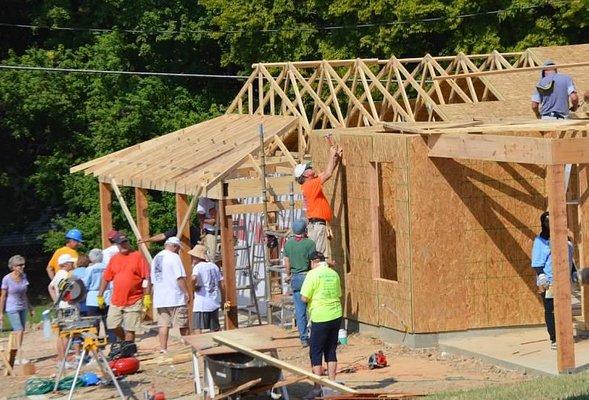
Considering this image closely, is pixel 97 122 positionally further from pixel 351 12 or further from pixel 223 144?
pixel 223 144

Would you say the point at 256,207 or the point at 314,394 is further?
the point at 256,207

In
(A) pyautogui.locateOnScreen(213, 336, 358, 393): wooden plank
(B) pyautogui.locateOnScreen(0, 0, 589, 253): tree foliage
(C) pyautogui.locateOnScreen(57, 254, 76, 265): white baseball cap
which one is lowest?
(A) pyautogui.locateOnScreen(213, 336, 358, 393): wooden plank

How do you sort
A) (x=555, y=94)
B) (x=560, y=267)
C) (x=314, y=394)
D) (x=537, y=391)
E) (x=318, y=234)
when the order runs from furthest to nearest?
1. (x=318, y=234)
2. (x=555, y=94)
3. (x=560, y=267)
4. (x=314, y=394)
5. (x=537, y=391)

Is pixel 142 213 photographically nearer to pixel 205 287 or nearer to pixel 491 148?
pixel 205 287

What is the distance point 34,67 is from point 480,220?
1785 centimetres

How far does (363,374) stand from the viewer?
52.6ft

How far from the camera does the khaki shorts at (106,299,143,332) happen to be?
17.8 m

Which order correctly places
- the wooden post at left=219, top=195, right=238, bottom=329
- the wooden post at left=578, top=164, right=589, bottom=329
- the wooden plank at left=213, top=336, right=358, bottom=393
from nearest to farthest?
the wooden plank at left=213, top=336, right=358, bottom=393, the wooden post at left=578, top=164, right=589, bottom=329, the wooden post at left=219, top=195, right=238, bottom=329

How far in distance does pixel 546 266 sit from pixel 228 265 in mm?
5342

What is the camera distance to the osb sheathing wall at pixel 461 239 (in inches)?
683

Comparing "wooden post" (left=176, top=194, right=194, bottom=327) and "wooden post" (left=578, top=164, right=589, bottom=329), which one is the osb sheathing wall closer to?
"wooden post" (left=578, top=164, right=589, bottom=329)

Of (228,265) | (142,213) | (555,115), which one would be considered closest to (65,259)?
(228,265)

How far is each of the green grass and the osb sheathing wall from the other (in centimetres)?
288

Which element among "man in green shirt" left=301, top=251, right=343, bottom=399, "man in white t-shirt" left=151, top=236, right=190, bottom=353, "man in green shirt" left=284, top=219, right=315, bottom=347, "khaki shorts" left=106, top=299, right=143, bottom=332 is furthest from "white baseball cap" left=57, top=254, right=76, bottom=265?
"man in green shirt" left=301, top=251, right=343, bottom=399
